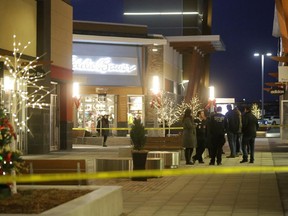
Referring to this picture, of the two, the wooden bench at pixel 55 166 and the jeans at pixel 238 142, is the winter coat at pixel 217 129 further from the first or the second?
the wooden bench at pixel 55 166

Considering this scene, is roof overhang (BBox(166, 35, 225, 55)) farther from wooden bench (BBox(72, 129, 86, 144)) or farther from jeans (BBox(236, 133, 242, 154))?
jeans (BBox(236, 133, 242, 154))

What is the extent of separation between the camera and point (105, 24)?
155 feet

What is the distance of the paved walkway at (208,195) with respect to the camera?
11.3m

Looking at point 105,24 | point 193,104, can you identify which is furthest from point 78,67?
point 193,104

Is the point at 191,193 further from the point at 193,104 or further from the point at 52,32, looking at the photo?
the point at 193,104

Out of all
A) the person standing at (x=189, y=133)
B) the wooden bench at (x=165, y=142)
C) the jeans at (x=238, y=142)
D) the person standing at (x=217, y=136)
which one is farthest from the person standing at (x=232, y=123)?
the person standing at (x=189, y=133)

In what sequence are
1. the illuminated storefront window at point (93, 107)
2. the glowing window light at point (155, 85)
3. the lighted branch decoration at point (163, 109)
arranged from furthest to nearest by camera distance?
1. the illuminated storefront window at point (93, 107)
2. the glowing window light at point (155, 85)
3. the lighted branch decoration at point (163, 109)

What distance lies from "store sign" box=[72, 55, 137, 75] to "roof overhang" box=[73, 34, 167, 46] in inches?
48.8

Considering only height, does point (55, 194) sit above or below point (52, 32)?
below

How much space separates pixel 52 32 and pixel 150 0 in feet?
128

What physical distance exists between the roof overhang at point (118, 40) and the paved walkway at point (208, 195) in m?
27.5

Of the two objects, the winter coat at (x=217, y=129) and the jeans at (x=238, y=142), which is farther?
the jeans at (x=238, y=142)

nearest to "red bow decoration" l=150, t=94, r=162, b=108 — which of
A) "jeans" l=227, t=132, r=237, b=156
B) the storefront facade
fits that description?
the storefront facade

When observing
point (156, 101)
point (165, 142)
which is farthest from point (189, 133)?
point (156, 101)
